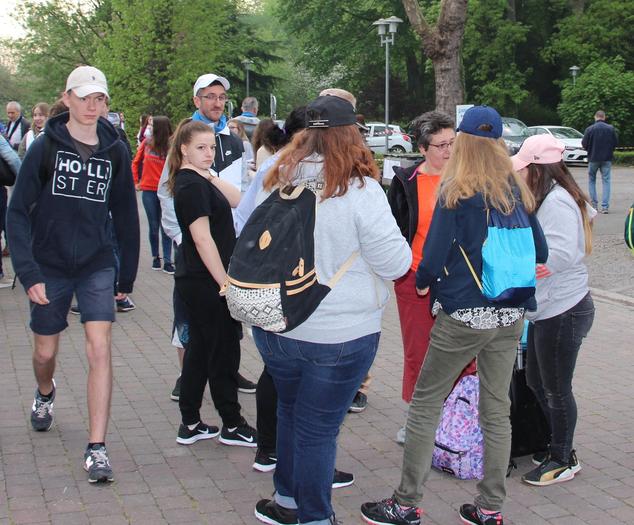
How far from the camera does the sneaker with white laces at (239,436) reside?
16.7ft

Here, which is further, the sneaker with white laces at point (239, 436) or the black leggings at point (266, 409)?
the sneaker with white laces at point (239, 436)

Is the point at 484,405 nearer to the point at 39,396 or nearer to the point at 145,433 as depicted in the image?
the point at 145,433

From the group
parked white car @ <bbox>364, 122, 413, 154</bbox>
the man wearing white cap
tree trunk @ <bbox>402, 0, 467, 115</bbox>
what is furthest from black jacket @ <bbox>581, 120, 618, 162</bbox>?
parked white car @ <bbox>364, 122, 413, 154</bbox>

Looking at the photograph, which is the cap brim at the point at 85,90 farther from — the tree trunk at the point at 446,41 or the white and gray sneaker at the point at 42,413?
the tree trunk at the point at 446,41

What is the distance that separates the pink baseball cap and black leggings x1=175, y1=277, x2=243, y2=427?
5.57ft

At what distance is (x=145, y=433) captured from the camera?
208 inches

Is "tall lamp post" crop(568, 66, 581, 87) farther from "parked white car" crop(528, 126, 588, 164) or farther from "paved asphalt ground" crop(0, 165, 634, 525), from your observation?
"paved asphalt ground" crop(0, 165, 634, 525)

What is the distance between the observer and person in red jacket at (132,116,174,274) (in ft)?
33.5

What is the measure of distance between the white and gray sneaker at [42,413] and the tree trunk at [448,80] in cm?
1182

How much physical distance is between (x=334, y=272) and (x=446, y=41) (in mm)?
13128

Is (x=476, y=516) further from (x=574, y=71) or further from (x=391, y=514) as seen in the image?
(x=574, y=71)

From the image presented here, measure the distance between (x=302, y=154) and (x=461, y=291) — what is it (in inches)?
35.8

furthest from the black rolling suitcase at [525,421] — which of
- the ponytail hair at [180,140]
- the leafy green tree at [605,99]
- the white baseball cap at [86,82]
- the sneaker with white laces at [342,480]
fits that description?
the leafy green tree at [605,99]

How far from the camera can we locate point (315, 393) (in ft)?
11.3
